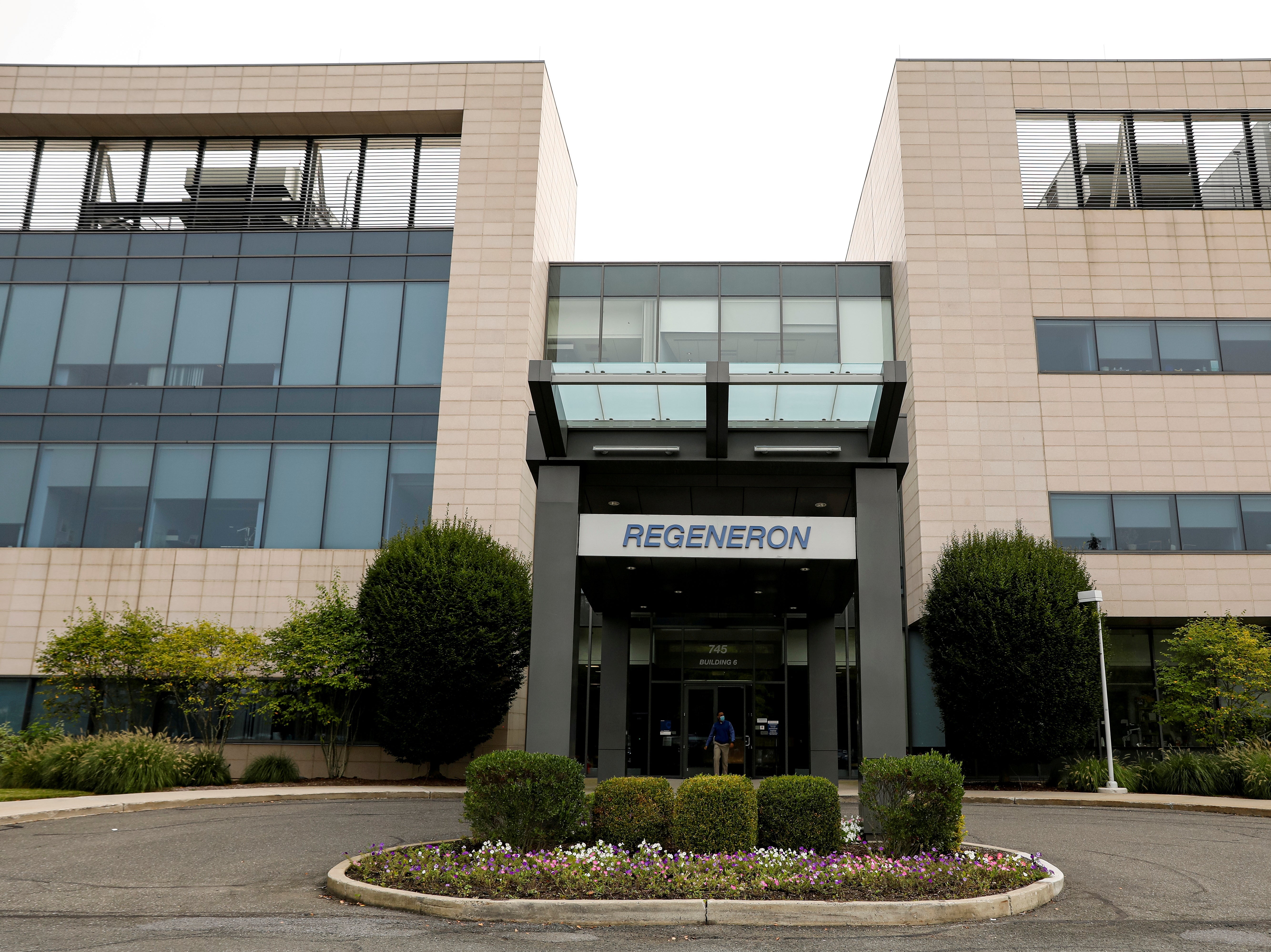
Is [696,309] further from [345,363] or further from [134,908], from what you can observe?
[134,908]

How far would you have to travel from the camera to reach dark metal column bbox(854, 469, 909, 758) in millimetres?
11555

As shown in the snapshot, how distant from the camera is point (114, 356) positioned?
27.3 meters

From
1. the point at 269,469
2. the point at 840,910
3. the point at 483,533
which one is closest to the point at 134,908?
the point at 840,910

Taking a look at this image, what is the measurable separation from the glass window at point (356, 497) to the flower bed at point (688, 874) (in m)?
16.6

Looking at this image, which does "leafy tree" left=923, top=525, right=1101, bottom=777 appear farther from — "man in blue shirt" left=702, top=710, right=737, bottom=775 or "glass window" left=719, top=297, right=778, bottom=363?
"glass window" left=719, top=297, right=778, bottom=363

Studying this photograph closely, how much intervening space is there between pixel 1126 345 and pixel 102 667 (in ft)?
91.6

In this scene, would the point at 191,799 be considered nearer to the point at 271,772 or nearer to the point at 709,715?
the point at 271,772

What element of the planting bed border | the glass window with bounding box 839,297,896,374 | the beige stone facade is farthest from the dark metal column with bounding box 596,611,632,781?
the glass window with bounding box 839,297,896,374

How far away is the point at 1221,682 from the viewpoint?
22312mm

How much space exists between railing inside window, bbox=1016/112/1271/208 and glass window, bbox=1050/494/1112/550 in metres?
8.69

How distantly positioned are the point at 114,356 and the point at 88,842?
1900 cm

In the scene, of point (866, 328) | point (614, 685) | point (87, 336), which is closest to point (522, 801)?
point (614, 685)

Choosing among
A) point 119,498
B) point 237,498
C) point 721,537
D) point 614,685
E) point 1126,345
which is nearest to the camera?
point 721,537

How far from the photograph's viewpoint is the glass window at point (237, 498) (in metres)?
25.8
